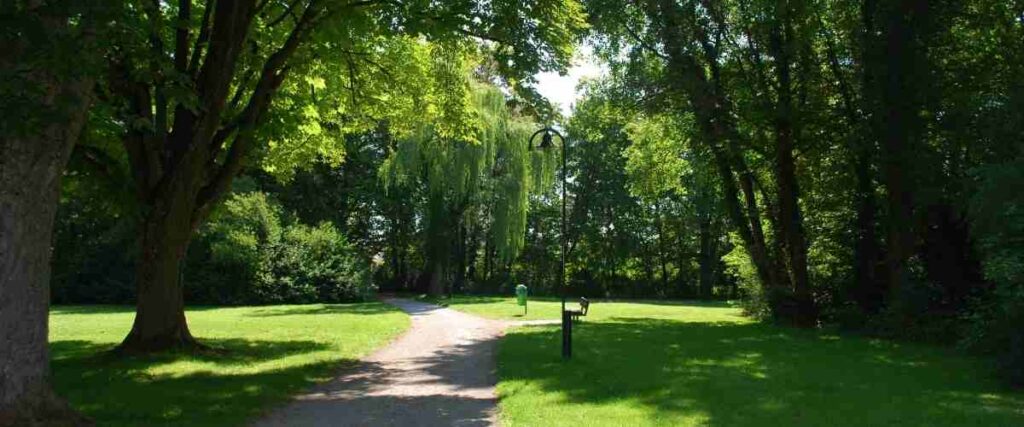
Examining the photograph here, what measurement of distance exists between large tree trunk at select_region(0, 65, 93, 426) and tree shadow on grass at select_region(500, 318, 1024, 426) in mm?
5613

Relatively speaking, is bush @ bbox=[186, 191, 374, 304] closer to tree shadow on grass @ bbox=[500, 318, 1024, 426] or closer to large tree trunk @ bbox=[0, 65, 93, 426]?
tree shadow on grass @ bbox=[500, 318, 1024, 426]

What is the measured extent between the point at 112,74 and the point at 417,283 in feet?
137

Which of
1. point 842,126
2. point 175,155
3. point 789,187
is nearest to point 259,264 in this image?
point 175,155

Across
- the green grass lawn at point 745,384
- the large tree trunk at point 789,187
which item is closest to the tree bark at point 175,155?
the green grass lawn at point 745,384

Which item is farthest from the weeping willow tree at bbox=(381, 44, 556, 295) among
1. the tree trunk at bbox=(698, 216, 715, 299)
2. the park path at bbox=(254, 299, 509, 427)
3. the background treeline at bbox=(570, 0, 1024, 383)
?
the tree trunk at bbox=(698, 216, 715, 299)

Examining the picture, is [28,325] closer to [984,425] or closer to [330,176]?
[984,425]

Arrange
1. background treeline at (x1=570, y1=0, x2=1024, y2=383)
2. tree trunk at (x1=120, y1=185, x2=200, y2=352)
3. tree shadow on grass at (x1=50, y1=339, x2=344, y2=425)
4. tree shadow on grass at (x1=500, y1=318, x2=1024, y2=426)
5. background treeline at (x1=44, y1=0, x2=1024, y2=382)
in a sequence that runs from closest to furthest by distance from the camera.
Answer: tree shadow on grass at (x1=500, y1=318, x2=1024, y2=426)
tree shadow on grass at (x1=50, y1=339, x2=344, y2=425)
tree trunk at (x1=120, y1=185, x2=200, y2=352)
background treeline at (x1=44, y1=0, x2=1024, y2=382)
background treeline at (x1=570, y1=0, x2=1024, y2=383)

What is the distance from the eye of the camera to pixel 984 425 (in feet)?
25.4

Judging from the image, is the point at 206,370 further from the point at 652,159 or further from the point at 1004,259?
the point at 652,159

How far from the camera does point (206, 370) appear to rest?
11984 mm

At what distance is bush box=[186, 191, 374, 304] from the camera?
36688 mm

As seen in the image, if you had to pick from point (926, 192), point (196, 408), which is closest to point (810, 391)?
point (196, 408)

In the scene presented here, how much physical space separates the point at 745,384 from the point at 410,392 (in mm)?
4597

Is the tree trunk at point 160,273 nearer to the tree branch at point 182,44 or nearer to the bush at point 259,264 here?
the tree branch at point 182,44
